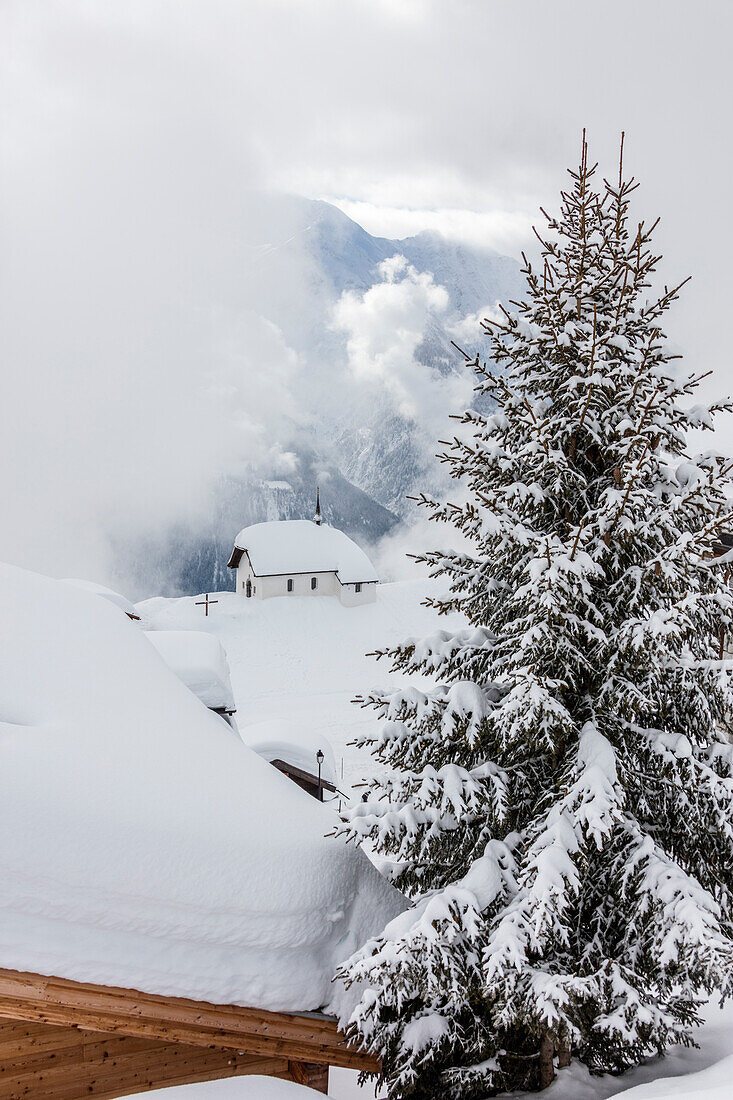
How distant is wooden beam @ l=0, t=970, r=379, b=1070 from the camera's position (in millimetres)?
5027

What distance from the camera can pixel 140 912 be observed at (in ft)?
17.1

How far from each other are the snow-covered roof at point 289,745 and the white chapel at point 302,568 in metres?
32.8

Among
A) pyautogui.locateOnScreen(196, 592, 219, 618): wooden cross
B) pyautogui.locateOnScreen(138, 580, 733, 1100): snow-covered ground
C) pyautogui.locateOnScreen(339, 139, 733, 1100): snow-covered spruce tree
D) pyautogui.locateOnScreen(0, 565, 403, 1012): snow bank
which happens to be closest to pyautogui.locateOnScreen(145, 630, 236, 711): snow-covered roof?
pyautogui.locateOnScreen(0, 565, 403, 1012): snow bank

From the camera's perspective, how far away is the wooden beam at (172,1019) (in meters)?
5.03

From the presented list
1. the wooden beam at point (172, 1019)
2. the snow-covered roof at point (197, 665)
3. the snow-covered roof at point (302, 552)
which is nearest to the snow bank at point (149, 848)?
the wooden beam at point (172, 1019)

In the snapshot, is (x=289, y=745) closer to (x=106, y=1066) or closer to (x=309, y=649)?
(x=106, y=1066)

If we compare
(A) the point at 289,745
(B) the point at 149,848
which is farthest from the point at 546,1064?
(A) the point at 289,745

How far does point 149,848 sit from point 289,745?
998 cm

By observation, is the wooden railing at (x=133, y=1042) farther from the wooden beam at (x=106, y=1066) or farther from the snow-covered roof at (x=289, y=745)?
the snow-covered roof at (x=289, y=745)

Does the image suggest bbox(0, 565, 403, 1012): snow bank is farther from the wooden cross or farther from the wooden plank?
the wooden cross

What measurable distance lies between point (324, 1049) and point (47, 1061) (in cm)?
238

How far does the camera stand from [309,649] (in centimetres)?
4244

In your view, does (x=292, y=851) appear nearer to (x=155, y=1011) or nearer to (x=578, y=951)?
(x=155, y=1011)

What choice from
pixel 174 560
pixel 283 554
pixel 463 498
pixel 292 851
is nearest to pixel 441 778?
pixel 292 851
